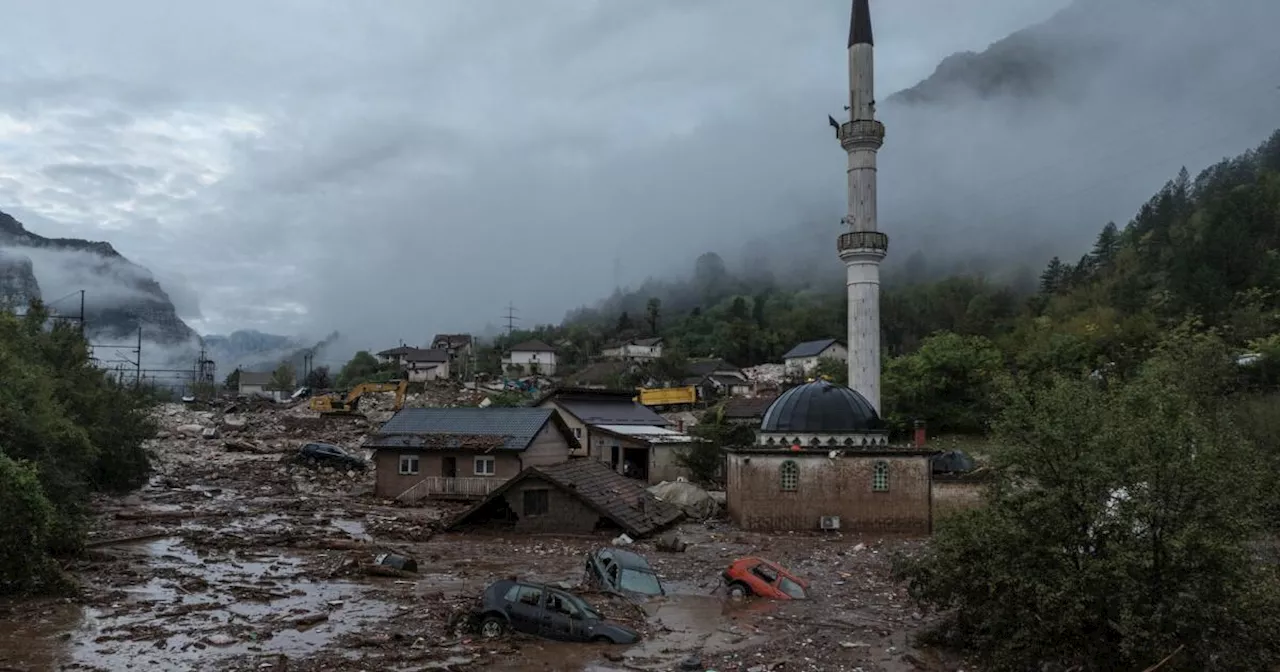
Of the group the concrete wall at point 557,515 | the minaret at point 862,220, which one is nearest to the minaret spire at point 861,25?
the minaret at point 862,220

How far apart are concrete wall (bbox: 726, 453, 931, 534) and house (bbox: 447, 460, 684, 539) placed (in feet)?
11.3

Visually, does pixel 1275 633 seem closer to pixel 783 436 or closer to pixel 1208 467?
pixel 1208 467

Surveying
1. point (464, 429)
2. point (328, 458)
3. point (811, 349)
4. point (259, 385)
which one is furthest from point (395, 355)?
point (464, 429)

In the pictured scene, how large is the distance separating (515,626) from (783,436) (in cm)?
1886

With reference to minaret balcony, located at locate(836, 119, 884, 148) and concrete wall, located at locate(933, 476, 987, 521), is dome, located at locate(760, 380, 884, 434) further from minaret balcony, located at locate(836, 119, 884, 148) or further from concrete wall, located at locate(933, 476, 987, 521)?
minaret balcony, located at locate(836, 119, 884, 148)

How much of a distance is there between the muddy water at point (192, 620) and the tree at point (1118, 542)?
1062 cm

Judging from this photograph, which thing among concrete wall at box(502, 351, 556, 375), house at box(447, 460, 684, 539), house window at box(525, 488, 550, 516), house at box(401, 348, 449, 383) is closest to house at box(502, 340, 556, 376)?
concrete wall at box(502, 351, 556, 375)

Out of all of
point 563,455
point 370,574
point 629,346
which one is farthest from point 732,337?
point 370,574

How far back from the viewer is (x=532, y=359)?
106 metres

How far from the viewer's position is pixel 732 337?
10588 centimetres

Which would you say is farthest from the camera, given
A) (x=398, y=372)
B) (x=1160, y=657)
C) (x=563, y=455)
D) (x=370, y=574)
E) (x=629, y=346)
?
(x=629, y=346)

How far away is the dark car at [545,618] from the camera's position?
45.3 ft

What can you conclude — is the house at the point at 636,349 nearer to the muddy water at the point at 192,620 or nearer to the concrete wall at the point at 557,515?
the concrete wall at the point at 557,515

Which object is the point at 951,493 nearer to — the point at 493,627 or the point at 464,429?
the point at 493,627
